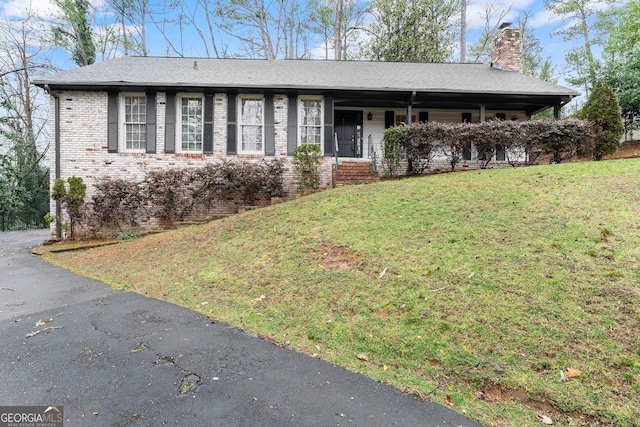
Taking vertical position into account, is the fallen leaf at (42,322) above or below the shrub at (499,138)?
below

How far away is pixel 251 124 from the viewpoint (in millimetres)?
11156

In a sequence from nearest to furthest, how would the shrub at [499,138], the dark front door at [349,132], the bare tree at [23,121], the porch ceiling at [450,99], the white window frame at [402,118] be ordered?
the shrub at [499,138]
the porch ceiling at [450,99]
the dark front door at [349,132]
the white window frame at [402,118]
the bare tree at [23,121]

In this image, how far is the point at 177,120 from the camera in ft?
35.5

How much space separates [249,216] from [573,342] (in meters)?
6.63

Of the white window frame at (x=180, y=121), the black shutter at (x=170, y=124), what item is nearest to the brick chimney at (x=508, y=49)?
the white window frame at (x=180, y=121)

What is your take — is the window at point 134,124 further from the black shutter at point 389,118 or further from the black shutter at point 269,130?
the black shutter at point 389,118

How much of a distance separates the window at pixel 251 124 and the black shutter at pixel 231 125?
0.85ft

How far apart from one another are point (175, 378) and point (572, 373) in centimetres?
302

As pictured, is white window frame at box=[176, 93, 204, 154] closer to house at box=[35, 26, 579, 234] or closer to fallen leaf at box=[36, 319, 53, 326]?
house at box=[35, 26, 579, 234]

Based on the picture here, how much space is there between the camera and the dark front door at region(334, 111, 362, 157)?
13.8 m

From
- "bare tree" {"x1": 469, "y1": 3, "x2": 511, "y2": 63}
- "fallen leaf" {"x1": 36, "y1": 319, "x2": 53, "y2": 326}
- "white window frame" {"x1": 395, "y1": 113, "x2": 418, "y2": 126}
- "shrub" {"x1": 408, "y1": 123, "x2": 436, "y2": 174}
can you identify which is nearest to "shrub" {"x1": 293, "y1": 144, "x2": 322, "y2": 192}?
"shrub" {"x1": 408, "y1": 123, "x2": 436, "y2": 174}

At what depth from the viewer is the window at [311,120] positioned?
37.4 feet

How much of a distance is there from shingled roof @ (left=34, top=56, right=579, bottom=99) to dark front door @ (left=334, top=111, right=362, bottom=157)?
1.59 meters

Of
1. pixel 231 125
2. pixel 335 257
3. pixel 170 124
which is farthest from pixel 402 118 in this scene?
pixel 335 257
